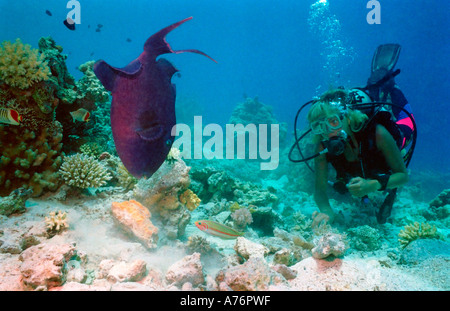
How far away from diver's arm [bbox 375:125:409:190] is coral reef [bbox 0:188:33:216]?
15.9ft

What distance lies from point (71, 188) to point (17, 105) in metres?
1.28

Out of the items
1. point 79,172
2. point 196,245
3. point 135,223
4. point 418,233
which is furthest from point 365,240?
point 79,172

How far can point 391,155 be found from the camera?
3418mm

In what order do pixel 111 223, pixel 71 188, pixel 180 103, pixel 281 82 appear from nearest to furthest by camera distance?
1. pixel 111 223
2. pixel 71 188
3. pixel 180 103
4. pixel 281 82

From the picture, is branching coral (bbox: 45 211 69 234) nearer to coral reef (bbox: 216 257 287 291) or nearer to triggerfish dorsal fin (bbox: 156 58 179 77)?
coral reef (bbox: 216 257 287 291)

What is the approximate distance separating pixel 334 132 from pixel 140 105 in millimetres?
3205

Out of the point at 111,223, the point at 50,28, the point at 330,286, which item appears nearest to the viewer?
the point at 330,286

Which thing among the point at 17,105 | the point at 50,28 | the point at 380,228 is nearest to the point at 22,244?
the point at 17,105

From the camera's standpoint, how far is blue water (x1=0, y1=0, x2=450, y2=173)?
147 feet

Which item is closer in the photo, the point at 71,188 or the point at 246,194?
the point at 71,188

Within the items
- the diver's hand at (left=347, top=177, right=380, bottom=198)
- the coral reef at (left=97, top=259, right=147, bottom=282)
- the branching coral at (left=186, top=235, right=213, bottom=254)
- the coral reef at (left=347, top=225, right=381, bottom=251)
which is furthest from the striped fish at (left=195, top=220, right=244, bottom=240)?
the coral reef at (left=347, top=225, right=381, bottom=251)

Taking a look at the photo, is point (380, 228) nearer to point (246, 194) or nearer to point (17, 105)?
point (246, 194)

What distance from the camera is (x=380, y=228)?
5.42 m

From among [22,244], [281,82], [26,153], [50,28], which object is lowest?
[22,244]
